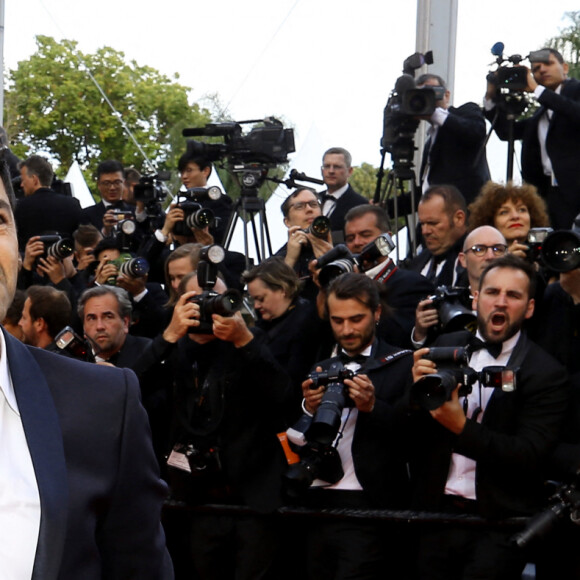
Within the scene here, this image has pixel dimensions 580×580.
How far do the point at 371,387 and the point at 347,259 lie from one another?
88cm

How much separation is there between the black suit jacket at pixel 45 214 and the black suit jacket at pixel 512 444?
3.89 meters

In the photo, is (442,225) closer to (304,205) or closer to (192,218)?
(304,205)

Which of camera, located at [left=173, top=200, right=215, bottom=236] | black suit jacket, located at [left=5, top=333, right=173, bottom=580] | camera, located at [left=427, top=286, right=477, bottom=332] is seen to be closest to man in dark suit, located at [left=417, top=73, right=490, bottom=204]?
camera, located at [left=173, top=200, right=215, bottom=236]

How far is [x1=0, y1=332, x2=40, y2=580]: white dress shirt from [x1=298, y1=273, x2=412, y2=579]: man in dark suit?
2.71 m

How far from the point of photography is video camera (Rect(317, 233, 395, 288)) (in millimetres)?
4812

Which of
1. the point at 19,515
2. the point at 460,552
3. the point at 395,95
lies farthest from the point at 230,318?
the point at 19,515

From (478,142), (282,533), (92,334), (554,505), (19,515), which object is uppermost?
(478,142)

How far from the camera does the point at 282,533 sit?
4.54m

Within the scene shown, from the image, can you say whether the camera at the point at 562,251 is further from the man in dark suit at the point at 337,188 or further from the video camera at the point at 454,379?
the man in dark suit at the point at 337,188

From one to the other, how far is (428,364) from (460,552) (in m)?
0.73

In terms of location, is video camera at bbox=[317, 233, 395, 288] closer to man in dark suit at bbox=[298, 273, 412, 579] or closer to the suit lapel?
man in dark suit at bbox=[298, 273, 412, 579]

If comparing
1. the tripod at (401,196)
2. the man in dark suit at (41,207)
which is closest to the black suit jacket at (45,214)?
the man in dark suit at (41,207)

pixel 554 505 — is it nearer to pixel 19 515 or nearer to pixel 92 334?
pixel 92 334

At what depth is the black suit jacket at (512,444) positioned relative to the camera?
391cm
